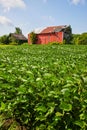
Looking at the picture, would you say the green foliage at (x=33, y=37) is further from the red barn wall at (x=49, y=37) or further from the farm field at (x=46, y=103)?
the farm field at (x=46, y=103)

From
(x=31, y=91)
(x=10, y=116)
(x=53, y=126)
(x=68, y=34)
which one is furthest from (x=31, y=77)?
(x=68, y=34)

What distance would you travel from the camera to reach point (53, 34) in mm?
71375

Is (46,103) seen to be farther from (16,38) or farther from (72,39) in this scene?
(16,38)

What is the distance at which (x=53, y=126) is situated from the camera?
353cm

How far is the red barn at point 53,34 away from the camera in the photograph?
69375 millimetres

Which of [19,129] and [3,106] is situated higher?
[3,106]

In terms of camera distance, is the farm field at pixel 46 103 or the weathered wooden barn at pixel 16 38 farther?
the weathered wooden barn at pixel 16 38

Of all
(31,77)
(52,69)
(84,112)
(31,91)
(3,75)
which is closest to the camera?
(84,112)

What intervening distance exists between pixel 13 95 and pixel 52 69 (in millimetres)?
1234

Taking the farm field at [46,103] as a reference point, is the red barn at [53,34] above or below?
below

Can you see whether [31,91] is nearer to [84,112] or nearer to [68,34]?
[84,112]

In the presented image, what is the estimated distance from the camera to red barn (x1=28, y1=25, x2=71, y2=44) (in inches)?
2731

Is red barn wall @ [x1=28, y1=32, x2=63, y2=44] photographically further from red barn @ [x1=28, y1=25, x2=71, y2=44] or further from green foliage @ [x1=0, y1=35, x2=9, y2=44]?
green foliage @ [x1=0, y1=35, x2=9, y2=44]

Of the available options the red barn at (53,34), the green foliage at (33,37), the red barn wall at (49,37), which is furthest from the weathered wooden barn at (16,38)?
the red barn wall at (49,37)
